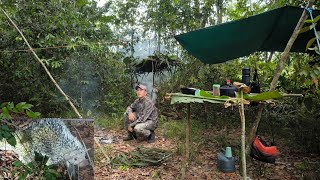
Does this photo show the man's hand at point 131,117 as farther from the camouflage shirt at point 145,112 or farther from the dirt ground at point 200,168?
the dirt ground at point 200,168

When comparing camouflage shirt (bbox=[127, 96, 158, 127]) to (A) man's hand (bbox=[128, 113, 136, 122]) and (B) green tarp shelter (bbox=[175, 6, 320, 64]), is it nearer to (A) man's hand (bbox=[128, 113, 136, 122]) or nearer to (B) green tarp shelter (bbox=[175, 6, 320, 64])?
(A) man's hand (bbox=[128, 113, 136, 122])

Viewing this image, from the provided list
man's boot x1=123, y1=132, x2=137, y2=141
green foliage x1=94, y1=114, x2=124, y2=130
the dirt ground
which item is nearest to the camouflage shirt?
man's boot x1=123, y1=132, x2=137, y2=141

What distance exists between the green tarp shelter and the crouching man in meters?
1.27

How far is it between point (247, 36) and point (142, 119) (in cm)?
229

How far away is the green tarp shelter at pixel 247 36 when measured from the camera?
11.3ft

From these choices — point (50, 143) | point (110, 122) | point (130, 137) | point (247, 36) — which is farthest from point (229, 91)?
point (110, 122)

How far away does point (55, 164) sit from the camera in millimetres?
2271

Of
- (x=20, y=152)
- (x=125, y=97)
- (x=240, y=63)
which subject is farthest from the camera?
(x=125, y=97)

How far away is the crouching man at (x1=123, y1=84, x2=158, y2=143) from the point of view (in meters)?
4.95

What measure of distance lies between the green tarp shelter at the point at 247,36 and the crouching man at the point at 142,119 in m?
1.27

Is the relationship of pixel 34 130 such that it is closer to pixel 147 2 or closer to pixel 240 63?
pixel 240 63

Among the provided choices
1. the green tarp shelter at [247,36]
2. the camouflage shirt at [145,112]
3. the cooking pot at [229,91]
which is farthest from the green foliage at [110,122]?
the cooking pot at [229,91]

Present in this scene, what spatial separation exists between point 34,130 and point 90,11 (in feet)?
19.2

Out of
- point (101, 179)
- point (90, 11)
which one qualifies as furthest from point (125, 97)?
point (101, 179)
